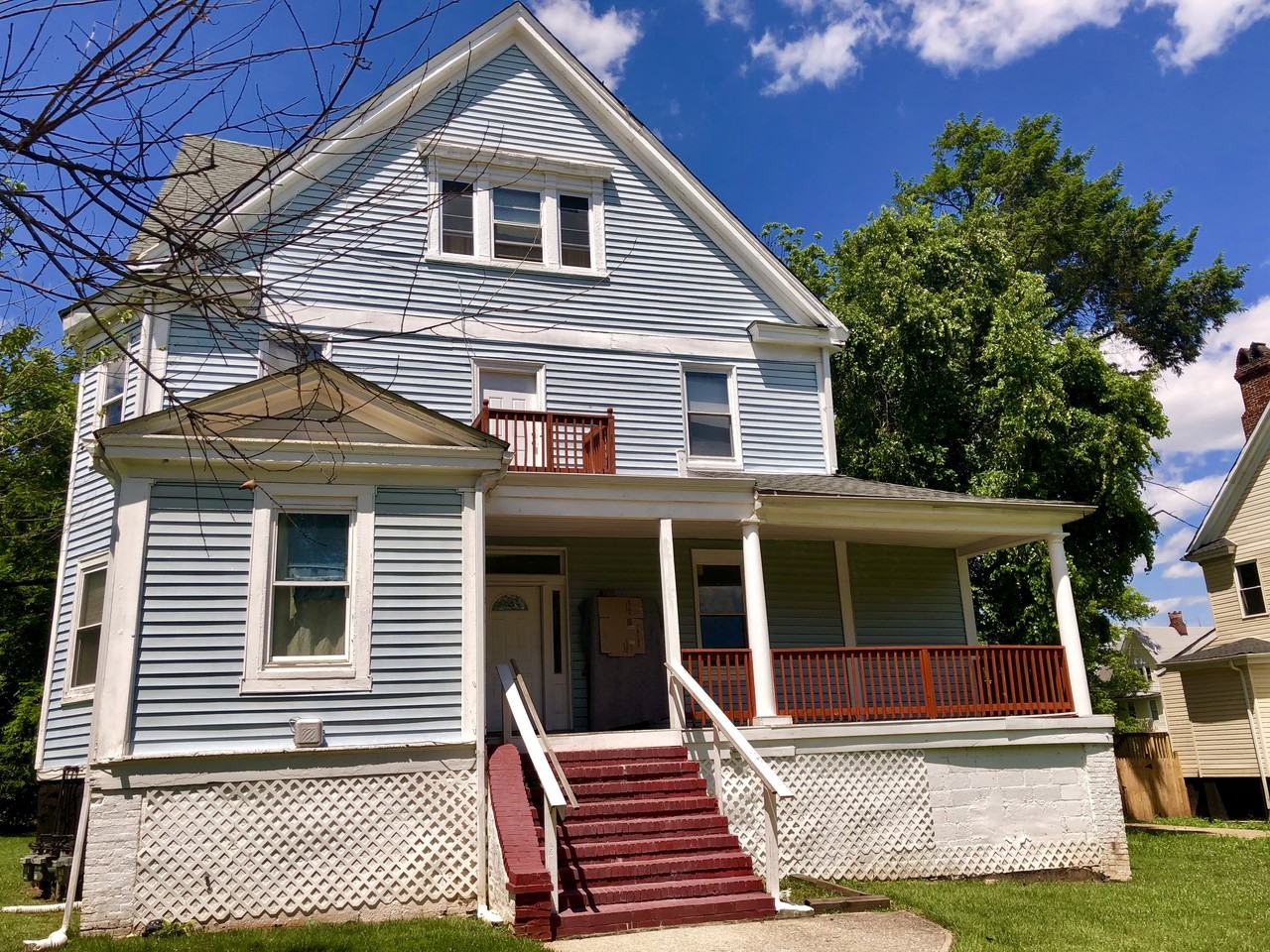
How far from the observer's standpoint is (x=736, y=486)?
12594mm

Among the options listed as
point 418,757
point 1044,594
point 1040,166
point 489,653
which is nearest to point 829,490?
point 489,653

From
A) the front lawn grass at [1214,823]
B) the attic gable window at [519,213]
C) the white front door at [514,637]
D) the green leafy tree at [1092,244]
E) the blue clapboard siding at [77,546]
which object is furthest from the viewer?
the green leafy tree at [1092,244]

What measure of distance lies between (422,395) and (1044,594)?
12985 mm

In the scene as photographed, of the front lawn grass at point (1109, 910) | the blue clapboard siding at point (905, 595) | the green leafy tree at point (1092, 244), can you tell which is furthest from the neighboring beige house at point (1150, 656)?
the front lawn grass at point (1109, 910)

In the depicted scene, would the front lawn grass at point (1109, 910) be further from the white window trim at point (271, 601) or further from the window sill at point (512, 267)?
the window sill at point (512, 267)

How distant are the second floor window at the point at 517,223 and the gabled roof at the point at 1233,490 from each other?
17.3 meters

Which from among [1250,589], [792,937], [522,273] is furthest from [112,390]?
[1250,589]

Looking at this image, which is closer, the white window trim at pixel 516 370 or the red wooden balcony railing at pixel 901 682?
the red wooden balcony railing at pixel 901 682

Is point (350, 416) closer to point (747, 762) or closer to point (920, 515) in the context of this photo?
point (747, 762)

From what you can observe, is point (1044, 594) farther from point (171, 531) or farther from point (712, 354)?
point (171, 531)

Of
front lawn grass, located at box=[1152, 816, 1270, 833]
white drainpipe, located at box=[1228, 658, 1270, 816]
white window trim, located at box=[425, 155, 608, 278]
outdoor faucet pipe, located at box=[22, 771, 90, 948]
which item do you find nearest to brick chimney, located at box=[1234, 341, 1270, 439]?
white drainpipe, located at box=[1228, 658, 1270, 816]

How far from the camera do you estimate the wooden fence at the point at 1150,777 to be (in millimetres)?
21734

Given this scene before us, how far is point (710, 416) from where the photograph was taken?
15742 mm

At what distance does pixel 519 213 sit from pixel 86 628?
8265 mm
